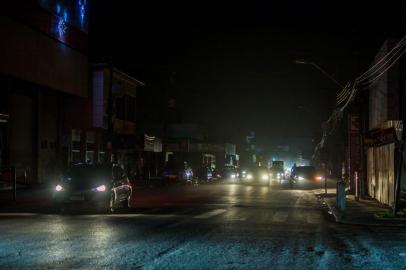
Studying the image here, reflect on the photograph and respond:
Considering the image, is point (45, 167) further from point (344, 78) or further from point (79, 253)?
point (79, 253)

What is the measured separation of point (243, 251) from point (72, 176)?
11554 mm

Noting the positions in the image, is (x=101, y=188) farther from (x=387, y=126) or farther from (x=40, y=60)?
(x=40, y=60)

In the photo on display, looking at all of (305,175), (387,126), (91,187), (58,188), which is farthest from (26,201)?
(305,175)

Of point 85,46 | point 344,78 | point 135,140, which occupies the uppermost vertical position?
point 85,46

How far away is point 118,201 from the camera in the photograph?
72.5 ft

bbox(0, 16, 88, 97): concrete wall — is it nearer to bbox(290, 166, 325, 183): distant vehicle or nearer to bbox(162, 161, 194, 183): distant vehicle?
bbox(162, 161, 194, 183): distant vehicle

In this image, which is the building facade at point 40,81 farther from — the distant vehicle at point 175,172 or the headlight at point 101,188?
the headlight at point 101,188

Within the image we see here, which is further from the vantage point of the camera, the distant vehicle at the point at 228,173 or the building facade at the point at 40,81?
the distant vehicle at the point at 228,173

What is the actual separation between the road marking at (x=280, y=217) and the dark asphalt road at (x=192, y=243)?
3cm

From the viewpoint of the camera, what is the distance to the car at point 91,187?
20.9 m

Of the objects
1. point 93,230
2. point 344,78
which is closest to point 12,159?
point 344,78

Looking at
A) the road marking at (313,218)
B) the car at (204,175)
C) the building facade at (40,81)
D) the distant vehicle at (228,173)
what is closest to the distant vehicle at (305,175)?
the car at (204,175)

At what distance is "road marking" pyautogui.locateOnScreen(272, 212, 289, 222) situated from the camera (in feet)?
61.2

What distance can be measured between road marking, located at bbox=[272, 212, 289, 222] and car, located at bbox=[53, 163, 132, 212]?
545 centimetres
